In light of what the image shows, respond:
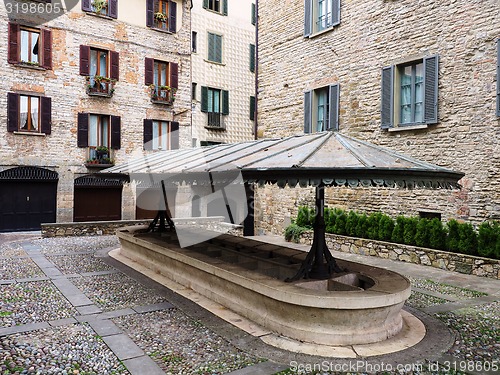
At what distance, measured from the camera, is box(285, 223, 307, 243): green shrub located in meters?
12.6

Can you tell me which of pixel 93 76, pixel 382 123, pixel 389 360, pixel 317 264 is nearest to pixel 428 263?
pixel 382 123

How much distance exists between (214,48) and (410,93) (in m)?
13.6

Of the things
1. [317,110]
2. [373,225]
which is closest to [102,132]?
[317,110]

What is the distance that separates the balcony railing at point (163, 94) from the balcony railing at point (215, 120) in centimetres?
263

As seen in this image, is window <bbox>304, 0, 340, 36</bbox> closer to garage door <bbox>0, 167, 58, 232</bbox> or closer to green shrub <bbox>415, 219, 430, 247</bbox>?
green shrub <bbox>415, 219, 430, 247</bbox>

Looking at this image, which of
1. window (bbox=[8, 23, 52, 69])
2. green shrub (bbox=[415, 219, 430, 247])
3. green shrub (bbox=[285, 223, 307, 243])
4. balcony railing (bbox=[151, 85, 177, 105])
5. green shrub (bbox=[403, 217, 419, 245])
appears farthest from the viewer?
balcony railing (bbox=[151, 85, 177, 105])

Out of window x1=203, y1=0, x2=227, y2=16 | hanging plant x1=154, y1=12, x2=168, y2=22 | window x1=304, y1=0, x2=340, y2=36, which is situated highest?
window x1=203, y1=0, x2=227, y2=16

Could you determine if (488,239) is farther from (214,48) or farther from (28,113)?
(214,48)

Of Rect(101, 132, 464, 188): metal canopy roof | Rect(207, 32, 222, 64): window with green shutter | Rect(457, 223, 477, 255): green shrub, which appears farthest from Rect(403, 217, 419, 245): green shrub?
Rect(207, 32, 222, 64): window with green shutter

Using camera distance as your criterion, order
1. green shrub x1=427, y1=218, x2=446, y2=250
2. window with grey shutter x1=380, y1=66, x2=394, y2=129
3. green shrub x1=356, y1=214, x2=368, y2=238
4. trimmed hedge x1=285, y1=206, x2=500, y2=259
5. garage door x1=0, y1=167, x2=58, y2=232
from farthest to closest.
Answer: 1. garage door x1=0, y1=167, x2=58, y2=232
2. green shrub x1=356, y1=214, x2=368, y2=238
3. window with grey shutter x1=380, y1=66, x2=394, y2=129
4. green shrub x1=427, y1=218, x2=446, y2=250
5. trimmed hedge x1=285, y1=206, x2=500, y2=259

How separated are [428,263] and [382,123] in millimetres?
3848

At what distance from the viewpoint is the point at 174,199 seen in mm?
19500

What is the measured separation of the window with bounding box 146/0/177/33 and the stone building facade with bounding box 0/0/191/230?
0.15ft

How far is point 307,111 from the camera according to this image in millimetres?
13039
